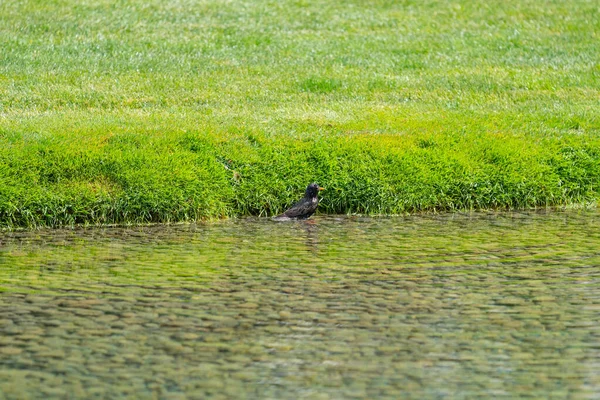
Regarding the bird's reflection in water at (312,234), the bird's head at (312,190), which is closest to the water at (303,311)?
the bird's reflection in water at (312,234)

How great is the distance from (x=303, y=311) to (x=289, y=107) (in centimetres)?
836

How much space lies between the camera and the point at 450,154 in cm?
1368

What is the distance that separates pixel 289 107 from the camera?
16.2m

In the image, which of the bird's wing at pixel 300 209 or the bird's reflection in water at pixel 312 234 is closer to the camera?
the bird's reflection in water at pixel 312 234

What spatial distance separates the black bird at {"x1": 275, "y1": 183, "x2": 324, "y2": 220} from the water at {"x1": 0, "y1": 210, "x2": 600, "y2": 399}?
229 mm

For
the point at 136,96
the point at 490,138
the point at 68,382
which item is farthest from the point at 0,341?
the point at 136,96

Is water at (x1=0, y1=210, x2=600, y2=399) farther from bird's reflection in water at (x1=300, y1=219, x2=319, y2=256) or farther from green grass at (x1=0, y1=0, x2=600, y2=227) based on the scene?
green grass at (x1=0, y1=0, x2=600, y2=227)

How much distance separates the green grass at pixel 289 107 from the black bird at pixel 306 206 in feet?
1.85

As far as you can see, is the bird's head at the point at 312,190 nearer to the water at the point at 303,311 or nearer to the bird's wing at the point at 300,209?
the bird's wing at the point at 300,209

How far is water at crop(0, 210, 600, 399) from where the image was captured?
657cm

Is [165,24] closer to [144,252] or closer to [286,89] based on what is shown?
[286,89]

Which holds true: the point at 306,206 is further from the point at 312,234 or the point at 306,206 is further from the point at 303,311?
the point at 303,311

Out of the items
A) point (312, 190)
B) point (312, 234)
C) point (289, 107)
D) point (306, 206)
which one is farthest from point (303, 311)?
point (289, 107)

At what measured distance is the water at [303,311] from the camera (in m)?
6.57
